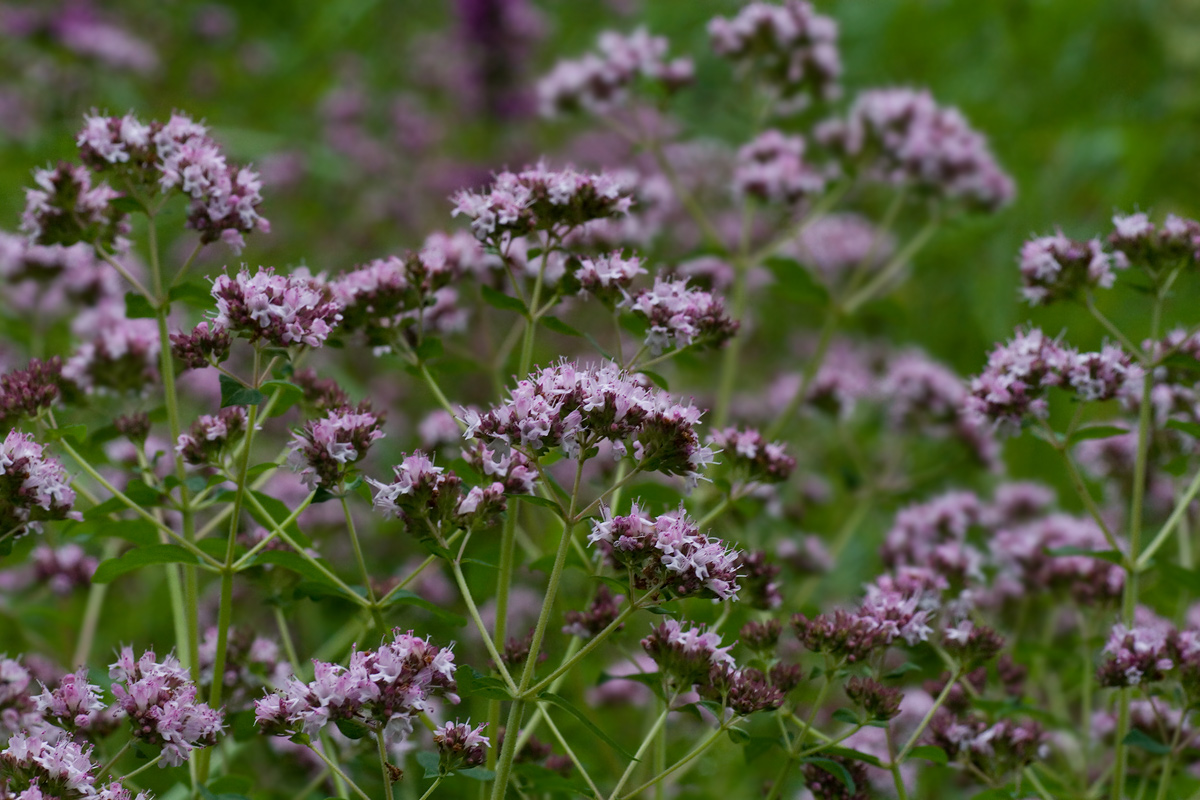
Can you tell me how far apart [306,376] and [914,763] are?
6.48 ft

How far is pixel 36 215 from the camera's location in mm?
2549

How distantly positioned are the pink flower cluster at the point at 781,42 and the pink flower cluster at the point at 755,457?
2.30 meters

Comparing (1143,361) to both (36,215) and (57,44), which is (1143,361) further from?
(57,44)

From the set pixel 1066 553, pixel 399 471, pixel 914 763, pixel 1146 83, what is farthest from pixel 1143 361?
pixel 1146 83

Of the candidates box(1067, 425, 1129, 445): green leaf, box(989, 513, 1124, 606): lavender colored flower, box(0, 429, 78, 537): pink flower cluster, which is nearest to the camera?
box(0, 429, 78, 537): pink flower cluster

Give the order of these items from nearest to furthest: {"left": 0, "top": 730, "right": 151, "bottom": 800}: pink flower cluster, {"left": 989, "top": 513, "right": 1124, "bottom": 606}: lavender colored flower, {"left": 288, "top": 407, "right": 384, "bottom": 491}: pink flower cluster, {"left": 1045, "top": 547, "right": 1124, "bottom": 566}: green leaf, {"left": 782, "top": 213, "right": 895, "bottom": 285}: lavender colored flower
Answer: {"left": 0, "top": 730, "right": 151, "bottom": 800}: pink flower cluster, {"left": 288, "top": 407, "right": 384, "bottom": 491}: pink flower cluster, {"left": 1045, "top": 547, "right": 1124, "bottom": 566}: green leaf, {"left": 989, "top": 513, "right": 1124, "bottom": 606}: lavender colored flower, {"left": 782, "top": 213, "right": 895, "bottom": 285}: lavender colored flower

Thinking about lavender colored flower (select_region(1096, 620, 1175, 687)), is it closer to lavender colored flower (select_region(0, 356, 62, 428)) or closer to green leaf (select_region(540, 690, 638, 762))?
green leaf (select_region(540, 690, 638, 762))

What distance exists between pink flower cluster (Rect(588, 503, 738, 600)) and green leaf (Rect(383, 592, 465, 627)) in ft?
1.10

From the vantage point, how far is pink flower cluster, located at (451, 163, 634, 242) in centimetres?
245

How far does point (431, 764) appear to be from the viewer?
2.05 meters

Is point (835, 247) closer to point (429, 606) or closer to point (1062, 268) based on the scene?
point (1062, 268)

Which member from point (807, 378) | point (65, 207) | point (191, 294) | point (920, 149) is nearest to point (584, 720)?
point (191, 294)

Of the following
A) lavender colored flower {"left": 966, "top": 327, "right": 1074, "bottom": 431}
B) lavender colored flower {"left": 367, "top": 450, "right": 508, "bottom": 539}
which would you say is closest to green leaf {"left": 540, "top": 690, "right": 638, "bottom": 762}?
lavender colored flower {"left": 367, "top": 450, "right": 508, "bottom": 539}

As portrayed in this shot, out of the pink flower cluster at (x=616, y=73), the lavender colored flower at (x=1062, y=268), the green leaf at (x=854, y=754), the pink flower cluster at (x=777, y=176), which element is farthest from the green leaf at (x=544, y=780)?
the pink flower cluster at (x=616, y=73)
